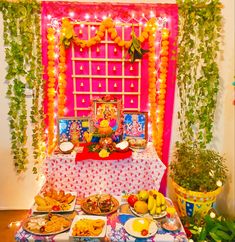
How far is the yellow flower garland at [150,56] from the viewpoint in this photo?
2.73 metres

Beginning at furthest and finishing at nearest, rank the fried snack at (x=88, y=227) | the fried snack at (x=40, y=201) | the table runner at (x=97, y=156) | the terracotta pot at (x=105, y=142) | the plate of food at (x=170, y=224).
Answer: the terracotta pot at (x=105, y=142)
the table runner at (x=97, y=156)
the fried snack at (x=40, y=201)
the plate of food at (x=170, y=224)
the fried snack at (x=88, y=227)

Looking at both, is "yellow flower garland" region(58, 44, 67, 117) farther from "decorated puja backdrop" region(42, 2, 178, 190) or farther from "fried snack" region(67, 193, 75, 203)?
"fried snack" region(67, 193, 75, 203)

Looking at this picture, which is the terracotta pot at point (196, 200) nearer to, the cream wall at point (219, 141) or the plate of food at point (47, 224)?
the cream wall at point (219, 141)

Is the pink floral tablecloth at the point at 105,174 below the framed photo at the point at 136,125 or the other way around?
below

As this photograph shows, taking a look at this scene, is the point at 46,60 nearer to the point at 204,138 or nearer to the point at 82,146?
the point at 82,146

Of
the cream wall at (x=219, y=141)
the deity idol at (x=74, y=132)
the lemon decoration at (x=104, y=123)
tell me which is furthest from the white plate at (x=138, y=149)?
the deity idol at (x=74, y=132)

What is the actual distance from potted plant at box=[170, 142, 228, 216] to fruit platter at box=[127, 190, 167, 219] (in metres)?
0.47

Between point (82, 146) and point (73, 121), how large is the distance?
27 centimetres

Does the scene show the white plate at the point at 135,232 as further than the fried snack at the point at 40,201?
No

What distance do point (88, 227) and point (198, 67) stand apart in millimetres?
1880

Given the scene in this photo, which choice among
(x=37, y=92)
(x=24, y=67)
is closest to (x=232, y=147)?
(x=37, y=92)

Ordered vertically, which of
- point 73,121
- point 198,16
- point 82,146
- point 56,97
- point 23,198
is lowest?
point 23,198

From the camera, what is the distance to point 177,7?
273cm

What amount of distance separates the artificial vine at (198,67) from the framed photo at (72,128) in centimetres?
97
